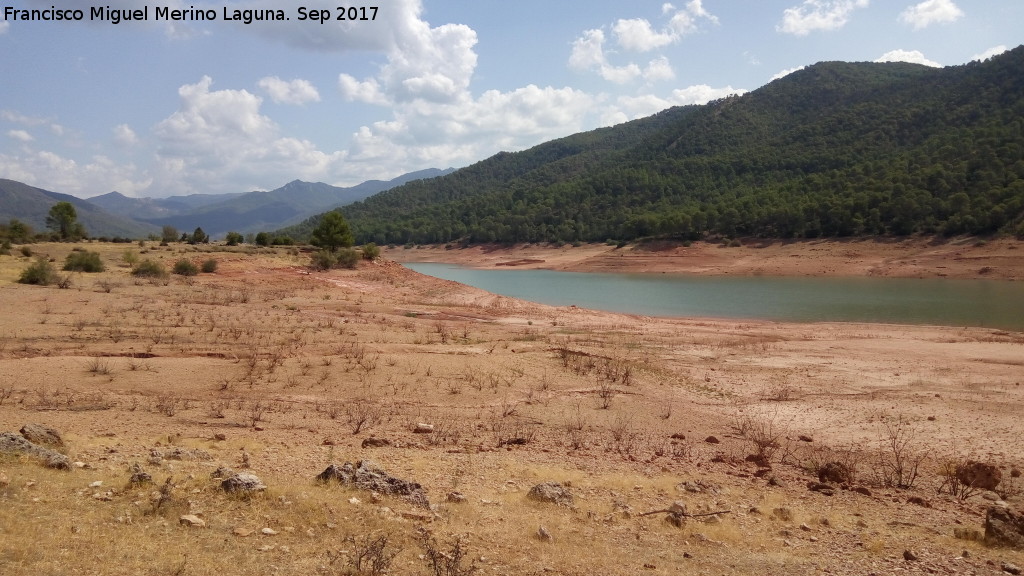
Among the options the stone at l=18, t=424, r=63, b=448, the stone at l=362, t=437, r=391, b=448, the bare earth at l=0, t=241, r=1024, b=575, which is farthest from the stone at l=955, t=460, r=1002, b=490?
the stone at l=18, t=424, r=63, b=448

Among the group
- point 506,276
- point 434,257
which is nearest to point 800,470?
point 506,276

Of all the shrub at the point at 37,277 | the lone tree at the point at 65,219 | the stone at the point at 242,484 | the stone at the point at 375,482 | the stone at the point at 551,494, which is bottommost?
the stone at the point at 551,494

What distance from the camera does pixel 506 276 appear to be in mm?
58344

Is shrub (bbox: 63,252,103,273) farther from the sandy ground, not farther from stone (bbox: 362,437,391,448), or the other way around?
the sandy ground

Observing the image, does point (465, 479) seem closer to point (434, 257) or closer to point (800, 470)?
point (800, 470)

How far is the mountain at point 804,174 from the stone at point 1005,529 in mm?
50035

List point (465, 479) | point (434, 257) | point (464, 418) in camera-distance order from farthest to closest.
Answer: point (434, 257), point (464, 418), point (465, 479)

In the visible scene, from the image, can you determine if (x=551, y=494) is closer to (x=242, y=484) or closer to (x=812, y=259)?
(x=242, y=484)

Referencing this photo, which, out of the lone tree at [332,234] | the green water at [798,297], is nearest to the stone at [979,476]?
the green water at [798,297]

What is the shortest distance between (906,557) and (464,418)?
19.4ft

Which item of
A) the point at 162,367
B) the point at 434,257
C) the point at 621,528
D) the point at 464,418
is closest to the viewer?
the point at 621,528

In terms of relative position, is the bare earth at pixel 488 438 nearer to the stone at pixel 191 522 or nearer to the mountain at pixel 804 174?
the stone at pixel 191 522

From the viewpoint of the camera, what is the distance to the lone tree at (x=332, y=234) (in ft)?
149

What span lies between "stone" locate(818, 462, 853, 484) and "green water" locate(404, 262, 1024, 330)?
20782 mm
